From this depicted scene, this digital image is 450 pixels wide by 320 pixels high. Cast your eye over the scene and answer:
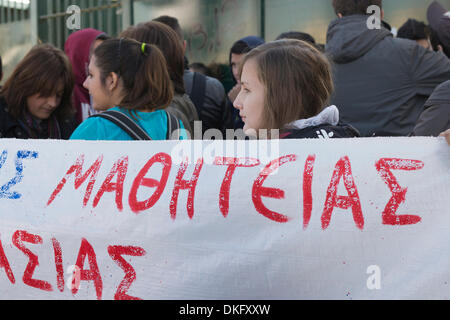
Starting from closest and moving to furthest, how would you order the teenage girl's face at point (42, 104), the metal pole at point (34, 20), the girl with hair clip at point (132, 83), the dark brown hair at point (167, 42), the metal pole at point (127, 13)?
the girl with hair clip at point (132, 83) < the dark brown hair at point (167, 42) < the teenage girl's face at point (42, 104) < the metal pole at point (127, 13) < the metal pole at point (34, 20)

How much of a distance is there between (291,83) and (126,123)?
2.43 ft

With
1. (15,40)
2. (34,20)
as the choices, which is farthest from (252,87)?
(15,40)

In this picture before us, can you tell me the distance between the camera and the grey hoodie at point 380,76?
10.9ft

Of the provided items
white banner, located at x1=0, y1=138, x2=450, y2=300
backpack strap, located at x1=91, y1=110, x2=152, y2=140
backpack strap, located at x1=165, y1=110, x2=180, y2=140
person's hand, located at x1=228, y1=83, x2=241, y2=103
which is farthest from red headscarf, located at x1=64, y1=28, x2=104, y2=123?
white banner, located at x1=0, y1=138, x2=450, y2=300

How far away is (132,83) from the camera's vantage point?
9.25 feet

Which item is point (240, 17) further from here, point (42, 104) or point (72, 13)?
point (42, 104)

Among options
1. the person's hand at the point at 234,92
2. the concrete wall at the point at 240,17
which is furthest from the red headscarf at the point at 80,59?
the concrete wall at the point at 240,17

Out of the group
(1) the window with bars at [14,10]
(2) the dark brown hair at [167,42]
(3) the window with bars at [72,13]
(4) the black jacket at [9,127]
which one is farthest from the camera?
(1) the window with bars at [14,10]

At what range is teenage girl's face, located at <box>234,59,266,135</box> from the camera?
2381 millimetres

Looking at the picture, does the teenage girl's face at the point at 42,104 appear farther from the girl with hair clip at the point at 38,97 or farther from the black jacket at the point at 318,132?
the black jacket at the point at 318,132

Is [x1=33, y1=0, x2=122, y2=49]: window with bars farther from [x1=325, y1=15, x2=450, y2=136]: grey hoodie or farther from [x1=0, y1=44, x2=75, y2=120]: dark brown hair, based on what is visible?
[x1=325, y1=15, x2=450, y2=136]: grey hoodie

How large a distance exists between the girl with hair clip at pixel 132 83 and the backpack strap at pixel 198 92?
816 millimetres

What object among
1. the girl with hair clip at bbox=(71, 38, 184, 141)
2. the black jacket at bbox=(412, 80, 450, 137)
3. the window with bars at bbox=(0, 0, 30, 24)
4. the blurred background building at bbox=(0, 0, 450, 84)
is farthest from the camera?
the window with bars at bbox=(0, 0, 30, 24)

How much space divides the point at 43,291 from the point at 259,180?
2.91 feet
